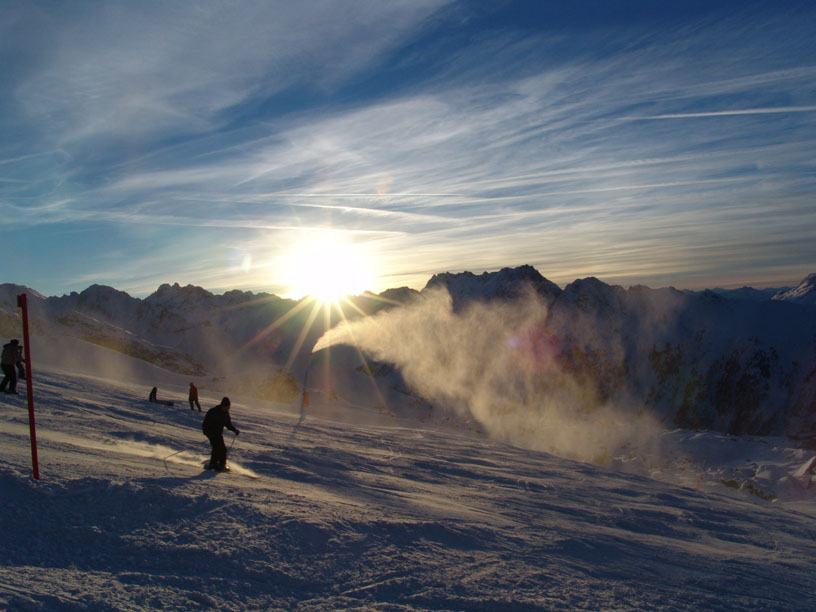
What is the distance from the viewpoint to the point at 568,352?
284 feet

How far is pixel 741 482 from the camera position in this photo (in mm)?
20359

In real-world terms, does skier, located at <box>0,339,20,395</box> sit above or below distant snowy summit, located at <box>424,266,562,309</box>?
below

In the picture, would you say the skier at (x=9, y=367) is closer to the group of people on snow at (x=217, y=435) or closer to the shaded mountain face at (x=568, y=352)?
the group of people on snow at (x=217, y=435)

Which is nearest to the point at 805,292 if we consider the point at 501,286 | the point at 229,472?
the point at 501,286

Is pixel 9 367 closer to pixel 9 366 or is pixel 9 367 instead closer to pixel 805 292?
pixel 9 366

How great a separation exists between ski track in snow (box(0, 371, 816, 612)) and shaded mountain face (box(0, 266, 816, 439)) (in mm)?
43888

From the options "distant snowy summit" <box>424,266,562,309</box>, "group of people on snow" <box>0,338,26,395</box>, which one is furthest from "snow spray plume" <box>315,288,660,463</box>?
"group of people on snow" <box>0,338,26,395</box>

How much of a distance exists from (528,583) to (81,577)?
12.6 ft

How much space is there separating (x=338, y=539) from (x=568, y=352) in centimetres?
8503

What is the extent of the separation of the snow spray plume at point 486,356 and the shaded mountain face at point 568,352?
0.74 feet

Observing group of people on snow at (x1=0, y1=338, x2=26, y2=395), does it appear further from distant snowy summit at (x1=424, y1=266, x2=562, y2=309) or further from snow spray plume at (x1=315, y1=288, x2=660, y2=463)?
distant snowy summit at (x1=424, y1=266, x2=562, y2=309)

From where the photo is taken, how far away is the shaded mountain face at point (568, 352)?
67750mm

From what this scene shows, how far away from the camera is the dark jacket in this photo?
8602mm

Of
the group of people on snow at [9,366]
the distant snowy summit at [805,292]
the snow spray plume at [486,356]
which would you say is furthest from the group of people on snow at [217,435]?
the distant snowy summit at [805,292]
